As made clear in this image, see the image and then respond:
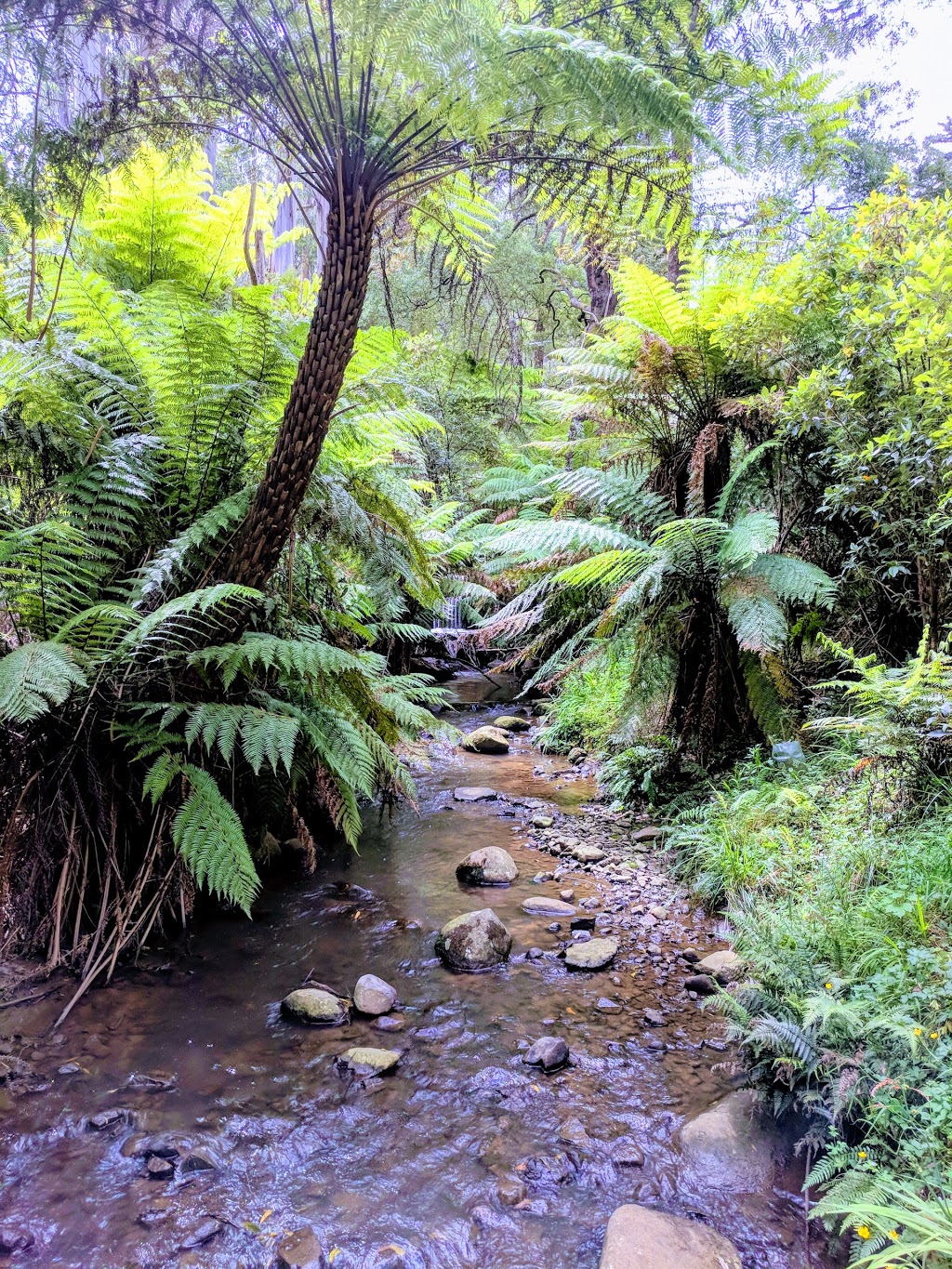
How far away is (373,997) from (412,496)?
8.51ft

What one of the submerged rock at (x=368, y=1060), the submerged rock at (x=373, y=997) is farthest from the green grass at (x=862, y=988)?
the submerged rock at (x=373, y=997)

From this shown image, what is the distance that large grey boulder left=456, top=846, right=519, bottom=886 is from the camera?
10.5 ft

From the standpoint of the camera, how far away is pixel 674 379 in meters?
3.77

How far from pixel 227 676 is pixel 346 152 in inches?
65.3

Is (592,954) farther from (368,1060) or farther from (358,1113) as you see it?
(358,1113)

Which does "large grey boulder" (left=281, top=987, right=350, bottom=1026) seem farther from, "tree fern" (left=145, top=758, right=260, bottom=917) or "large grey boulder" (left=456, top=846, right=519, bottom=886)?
"large grey boulder" (left=456, top=846, right=519, bottom=886)

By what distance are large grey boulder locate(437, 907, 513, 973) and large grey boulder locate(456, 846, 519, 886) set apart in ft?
1.79

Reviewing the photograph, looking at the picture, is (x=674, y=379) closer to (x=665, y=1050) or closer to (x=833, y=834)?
(x=833, y=834)

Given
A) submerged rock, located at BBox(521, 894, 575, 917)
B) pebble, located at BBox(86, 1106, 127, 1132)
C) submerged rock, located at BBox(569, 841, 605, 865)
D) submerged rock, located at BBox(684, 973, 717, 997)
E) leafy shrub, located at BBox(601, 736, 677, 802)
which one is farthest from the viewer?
leafy shrub, located at BBox(601, 736, 677, 802)

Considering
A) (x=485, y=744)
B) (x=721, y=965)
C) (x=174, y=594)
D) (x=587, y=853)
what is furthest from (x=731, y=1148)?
(x=485, y=744)

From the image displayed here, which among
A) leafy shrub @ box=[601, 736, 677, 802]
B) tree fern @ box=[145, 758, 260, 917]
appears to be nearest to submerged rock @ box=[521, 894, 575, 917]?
leafy shrub @ box=[601, 736, 677, 802]

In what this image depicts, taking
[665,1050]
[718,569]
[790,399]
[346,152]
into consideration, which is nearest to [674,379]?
[790,399]

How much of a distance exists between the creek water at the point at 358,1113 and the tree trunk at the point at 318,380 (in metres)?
1.48

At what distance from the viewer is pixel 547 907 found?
2.97 m
